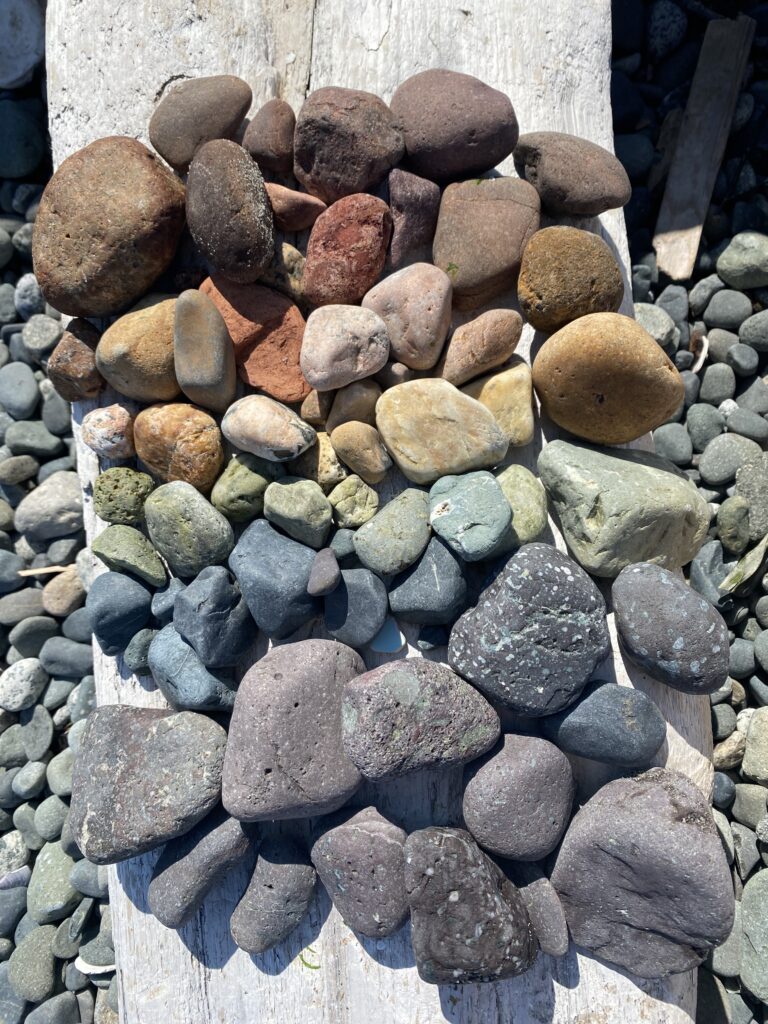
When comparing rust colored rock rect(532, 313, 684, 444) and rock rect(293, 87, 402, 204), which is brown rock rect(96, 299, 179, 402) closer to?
rock rect(293, 87, 402, 204)

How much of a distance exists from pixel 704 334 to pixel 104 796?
296 cm

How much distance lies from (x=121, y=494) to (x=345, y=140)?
1354mm

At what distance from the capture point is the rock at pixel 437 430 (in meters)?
1.98

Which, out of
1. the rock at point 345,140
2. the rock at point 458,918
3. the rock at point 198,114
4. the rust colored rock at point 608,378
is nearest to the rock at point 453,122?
the rock at point 345,140

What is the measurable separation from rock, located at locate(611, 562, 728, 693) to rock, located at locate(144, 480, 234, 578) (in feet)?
4.12

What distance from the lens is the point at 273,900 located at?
2027mm

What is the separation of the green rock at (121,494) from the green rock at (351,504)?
0.65 meters

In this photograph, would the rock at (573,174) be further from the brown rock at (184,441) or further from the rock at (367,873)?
the rock at (367,873)

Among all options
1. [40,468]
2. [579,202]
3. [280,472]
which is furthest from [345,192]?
[40,468]

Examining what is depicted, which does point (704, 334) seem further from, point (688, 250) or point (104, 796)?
point (104, 796)

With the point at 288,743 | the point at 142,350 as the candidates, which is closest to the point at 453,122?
the point at 142,350

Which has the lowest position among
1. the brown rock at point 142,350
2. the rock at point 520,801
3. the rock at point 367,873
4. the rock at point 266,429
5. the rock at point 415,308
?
the rock at point 367,873

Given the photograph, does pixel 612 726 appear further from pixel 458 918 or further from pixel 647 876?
pixel 458 918

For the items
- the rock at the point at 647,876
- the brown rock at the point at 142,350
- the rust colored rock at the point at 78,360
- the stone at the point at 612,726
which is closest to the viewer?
the rock at the point at 647,876
